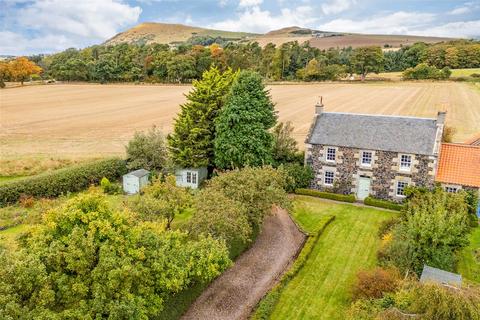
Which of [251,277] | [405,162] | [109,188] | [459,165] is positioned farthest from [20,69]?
[459,165]

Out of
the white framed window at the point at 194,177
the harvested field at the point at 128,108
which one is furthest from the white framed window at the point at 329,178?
the harvested field at the point at 128,108

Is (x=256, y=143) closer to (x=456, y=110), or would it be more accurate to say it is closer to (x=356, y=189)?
(x=356, y=189)

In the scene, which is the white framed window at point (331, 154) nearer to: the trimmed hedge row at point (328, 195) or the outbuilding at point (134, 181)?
the trimmed hedge row at point (328, 195)

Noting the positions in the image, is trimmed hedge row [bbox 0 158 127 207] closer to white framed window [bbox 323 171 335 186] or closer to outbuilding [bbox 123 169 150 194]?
outbuilding [bbox 123 169 150 194]

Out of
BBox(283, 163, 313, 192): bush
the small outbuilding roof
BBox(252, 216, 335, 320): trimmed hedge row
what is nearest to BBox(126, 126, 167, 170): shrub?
the small outbuilding roof

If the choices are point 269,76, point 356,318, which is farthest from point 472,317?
point 269,76
